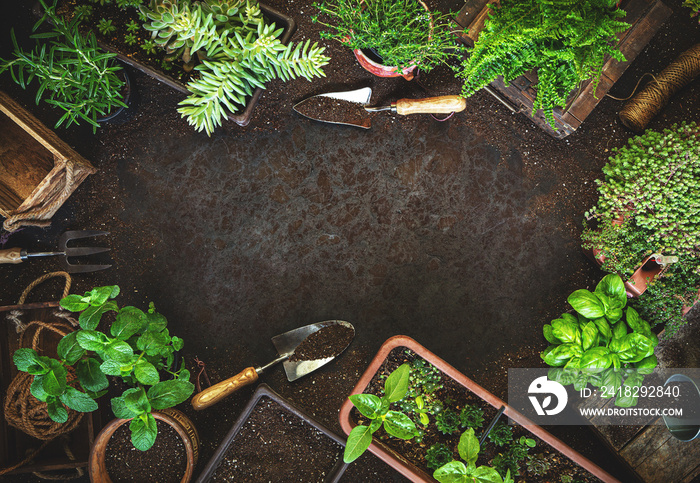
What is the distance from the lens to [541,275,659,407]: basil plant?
1983 millimetres

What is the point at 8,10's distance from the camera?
2.61 meters

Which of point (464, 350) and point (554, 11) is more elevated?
point (554, 11)

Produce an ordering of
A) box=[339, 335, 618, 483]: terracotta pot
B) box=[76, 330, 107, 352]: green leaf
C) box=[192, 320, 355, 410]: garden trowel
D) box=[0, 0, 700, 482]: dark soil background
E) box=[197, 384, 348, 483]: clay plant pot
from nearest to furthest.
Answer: box=[76, 330, 107, 352]: green leaf < box=[339, 335, 618, 483]: terracotta pot < box=[197, 384, 348, 483]: clay plant pot < box=[192, 320, 355, 410]: garden trowel < box=[0, 0, 700, 482]: dark soil background

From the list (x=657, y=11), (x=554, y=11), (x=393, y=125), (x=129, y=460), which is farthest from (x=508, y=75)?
(x=129, y=460)

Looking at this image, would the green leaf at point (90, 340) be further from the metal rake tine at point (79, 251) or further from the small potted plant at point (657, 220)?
the small potted plant at point (657, 220)

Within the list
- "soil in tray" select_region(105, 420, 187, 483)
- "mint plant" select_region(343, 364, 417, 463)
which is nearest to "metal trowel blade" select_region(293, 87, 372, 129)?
"mint plant" select_region(343, 364, 417, 463)

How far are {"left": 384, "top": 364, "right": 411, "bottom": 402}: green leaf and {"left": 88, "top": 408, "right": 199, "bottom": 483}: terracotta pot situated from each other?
3.45 feet

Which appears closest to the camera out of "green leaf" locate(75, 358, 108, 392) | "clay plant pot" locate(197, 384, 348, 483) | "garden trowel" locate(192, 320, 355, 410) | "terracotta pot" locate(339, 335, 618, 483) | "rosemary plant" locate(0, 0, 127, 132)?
"green leaf" locate(75, 358, 108, 392)

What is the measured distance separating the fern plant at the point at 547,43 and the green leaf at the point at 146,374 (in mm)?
1871

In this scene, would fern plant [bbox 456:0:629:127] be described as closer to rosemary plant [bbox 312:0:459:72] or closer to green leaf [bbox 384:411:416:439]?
rosemary plant [bbox 312:0:459:72]

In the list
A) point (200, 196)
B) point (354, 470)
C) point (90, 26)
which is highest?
point (90, 26)

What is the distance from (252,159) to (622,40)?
2.08m

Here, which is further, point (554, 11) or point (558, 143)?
point (558, 143)

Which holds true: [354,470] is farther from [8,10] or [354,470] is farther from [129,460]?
[8,10]
